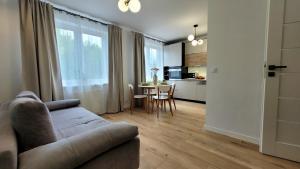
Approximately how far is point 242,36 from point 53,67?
321 cm

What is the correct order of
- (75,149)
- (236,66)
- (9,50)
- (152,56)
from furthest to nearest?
(152,56) → (9,50) → (236,66) → (75,149)

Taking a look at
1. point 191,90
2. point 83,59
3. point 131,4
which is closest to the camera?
point 131,4

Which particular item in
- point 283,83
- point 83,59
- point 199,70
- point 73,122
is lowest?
point 73,122

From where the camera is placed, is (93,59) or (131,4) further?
(93,59)

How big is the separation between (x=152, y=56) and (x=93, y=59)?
239 cm

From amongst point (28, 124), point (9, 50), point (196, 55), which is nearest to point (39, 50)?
point (9, 50)

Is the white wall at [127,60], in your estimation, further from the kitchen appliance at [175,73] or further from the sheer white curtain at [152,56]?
the kitchen appliance at [175,73]

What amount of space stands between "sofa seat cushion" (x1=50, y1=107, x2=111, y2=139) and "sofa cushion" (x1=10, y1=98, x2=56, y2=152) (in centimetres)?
45

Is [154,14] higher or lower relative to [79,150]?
higher

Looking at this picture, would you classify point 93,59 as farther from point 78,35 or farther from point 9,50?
Answer: point 9,50

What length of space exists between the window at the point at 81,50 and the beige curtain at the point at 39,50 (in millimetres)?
228

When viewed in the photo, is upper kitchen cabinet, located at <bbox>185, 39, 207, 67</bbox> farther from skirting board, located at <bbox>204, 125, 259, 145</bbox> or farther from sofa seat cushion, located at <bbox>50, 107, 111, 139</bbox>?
sofa seat cushion, located at <bbox>50, 107, 111, 139</bbox>

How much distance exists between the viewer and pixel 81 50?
10.1 ft

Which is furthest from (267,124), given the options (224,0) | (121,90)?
(121,90)
